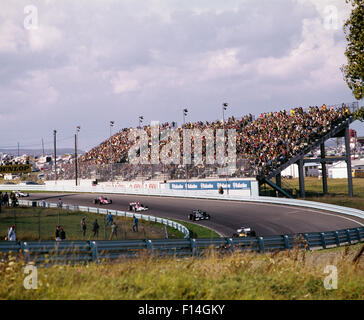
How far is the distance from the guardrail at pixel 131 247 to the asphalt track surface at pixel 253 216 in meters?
10.5

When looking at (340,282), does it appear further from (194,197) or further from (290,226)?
(194,197)

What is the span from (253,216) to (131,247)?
23825mm

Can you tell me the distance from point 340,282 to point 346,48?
17.8m

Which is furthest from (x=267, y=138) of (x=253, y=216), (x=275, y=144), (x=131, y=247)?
(x=131, y=247)

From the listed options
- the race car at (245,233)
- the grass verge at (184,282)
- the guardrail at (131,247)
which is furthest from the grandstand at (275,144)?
the grass verge at (184,282)

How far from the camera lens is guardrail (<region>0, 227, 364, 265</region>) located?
33.1ft

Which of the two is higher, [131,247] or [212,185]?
[212,185]

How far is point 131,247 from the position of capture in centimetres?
1276

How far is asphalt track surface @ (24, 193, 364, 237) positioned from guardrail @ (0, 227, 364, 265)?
10546mm

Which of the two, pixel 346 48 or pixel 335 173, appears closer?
pixel 346 48

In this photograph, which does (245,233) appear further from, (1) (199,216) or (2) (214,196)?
(2) (214,196)

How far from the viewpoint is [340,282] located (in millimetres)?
8398

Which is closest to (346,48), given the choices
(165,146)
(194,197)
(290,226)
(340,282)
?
(290,226)
